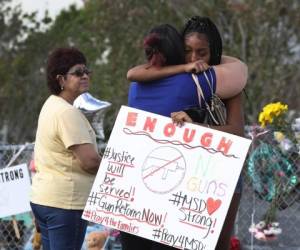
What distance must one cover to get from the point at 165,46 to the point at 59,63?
0.90 metres

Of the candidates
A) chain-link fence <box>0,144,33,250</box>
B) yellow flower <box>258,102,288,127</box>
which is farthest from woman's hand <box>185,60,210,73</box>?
chain-link fence <box>0,144,33,250</box>

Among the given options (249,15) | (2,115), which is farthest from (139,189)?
(2,115)

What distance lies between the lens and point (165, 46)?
13.2 feet

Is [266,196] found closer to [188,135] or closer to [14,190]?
[14,190]

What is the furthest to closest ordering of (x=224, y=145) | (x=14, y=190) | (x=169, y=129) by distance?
1. (x=14, y=190)
2. (x=169, y=129)
3. (x=224, y=145)

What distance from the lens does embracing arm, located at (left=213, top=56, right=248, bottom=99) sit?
4008mm

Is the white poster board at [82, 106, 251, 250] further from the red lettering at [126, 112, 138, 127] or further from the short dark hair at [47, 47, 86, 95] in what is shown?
the short dark hair at [47, 47, 86, 95]

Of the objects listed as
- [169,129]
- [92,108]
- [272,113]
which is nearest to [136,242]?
[169,129]

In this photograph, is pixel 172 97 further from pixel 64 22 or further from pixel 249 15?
pixel 64 22

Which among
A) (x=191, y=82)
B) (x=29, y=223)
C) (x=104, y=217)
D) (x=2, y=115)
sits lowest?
(x=2, y=115)

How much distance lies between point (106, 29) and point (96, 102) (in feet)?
36.1

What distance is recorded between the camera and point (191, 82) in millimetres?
3969

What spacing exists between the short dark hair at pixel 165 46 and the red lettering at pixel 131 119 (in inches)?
10.4

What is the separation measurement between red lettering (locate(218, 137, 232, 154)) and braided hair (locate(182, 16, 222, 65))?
1.39 feet
